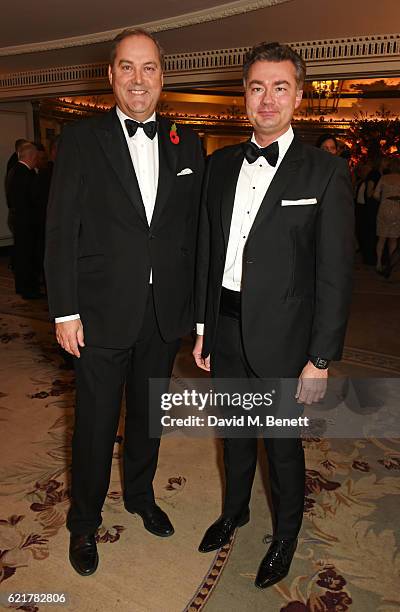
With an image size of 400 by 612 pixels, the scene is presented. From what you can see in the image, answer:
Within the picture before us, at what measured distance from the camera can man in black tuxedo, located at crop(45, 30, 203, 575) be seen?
1737mm

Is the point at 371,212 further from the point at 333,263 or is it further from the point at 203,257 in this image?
the point at 333,263

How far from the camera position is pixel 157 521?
7.14ft

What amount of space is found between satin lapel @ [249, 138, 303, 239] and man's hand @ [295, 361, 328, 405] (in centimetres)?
48

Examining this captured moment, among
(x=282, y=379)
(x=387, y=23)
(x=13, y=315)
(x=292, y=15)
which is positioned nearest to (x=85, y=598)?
(x=282, y=379)

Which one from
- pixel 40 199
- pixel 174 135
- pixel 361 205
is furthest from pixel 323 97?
pixel 174 135

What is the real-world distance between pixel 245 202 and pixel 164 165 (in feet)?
1.05

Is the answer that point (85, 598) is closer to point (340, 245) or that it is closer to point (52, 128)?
point (340, 245)

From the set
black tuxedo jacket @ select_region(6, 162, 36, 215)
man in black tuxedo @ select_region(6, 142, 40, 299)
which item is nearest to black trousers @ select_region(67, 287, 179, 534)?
man in black tuxedo @ select_region(6, 142, 40, 299)

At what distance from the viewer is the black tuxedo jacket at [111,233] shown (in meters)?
1.74

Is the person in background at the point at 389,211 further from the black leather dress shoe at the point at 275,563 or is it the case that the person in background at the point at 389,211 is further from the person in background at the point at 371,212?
the black leather dress shoe at the point at 275,563

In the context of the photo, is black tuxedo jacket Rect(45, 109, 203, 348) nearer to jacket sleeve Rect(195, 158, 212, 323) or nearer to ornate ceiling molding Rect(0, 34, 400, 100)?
jacket sleeve Rect(195, 158, 212, 323)

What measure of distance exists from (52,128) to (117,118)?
850cm

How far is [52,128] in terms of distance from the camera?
9.58 metres

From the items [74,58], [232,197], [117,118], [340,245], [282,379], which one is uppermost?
[74,58]
